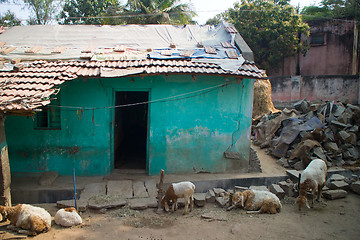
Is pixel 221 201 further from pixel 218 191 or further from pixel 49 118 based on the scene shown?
pixel 49 118

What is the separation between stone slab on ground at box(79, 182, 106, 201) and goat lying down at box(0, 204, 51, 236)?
1353 mm

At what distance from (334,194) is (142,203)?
518 centimetres

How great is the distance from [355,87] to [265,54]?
7089mm

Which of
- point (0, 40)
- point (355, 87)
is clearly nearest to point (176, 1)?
point (0, 40)

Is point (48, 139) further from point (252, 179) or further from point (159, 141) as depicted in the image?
point (252, 179)

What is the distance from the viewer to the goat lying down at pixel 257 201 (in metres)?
7.06

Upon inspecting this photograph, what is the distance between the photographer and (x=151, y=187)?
→ 8.04m

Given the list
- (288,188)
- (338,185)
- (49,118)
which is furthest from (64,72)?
(338,185)

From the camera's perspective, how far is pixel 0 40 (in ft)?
33.7

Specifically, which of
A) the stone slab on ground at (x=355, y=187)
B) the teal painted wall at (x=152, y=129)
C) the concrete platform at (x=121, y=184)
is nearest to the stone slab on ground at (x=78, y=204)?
the concrete platform at (x=121, y=184)

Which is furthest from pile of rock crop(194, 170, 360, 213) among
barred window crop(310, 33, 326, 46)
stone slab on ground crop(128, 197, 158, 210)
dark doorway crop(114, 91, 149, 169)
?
barred window crop(310, 33, 326, 46)

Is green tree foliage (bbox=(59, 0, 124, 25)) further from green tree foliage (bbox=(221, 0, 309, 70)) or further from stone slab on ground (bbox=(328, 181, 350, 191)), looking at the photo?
stone slab on ground (bbox=(328, 181, 350, 191))

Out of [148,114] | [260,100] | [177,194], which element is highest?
[260,100]

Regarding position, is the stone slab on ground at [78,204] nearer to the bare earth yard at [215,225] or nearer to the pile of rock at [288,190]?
the bare earth yard at [215,225]
